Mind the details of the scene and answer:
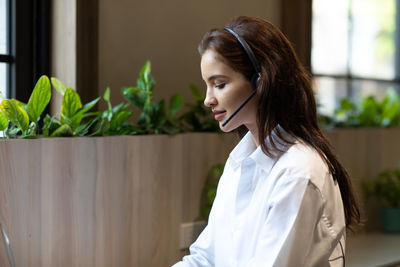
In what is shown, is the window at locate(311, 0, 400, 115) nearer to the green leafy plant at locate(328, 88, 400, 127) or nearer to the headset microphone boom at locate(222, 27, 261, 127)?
the green leafy plant at locate(328, 88, 400, 127)

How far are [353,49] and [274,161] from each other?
7.19 feet

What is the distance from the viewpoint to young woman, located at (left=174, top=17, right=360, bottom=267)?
1197mm

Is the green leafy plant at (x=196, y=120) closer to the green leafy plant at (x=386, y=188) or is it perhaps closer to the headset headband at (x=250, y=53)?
the headset headband at (x=250, y=53)

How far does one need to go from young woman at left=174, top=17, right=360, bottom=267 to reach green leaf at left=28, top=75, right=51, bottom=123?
1.56 feet

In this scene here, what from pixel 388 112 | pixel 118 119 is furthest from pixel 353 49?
pixel 118 119

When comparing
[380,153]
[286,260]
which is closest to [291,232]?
[286,260]

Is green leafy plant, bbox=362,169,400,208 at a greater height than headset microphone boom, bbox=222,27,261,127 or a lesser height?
lesser

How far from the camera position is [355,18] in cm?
331

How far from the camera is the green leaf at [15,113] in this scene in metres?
1.47

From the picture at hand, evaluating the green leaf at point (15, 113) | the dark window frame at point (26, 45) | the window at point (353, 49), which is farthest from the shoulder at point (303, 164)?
the window at point (353, 49)

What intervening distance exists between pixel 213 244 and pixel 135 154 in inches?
15.7

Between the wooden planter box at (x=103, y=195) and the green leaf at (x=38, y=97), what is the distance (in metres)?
0.10

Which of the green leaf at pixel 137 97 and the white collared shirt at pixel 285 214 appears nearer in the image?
the white collared shirt at pixel 285 214

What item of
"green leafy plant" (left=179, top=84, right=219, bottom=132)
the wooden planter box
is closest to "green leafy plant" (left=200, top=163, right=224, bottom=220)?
the wooden planter box
